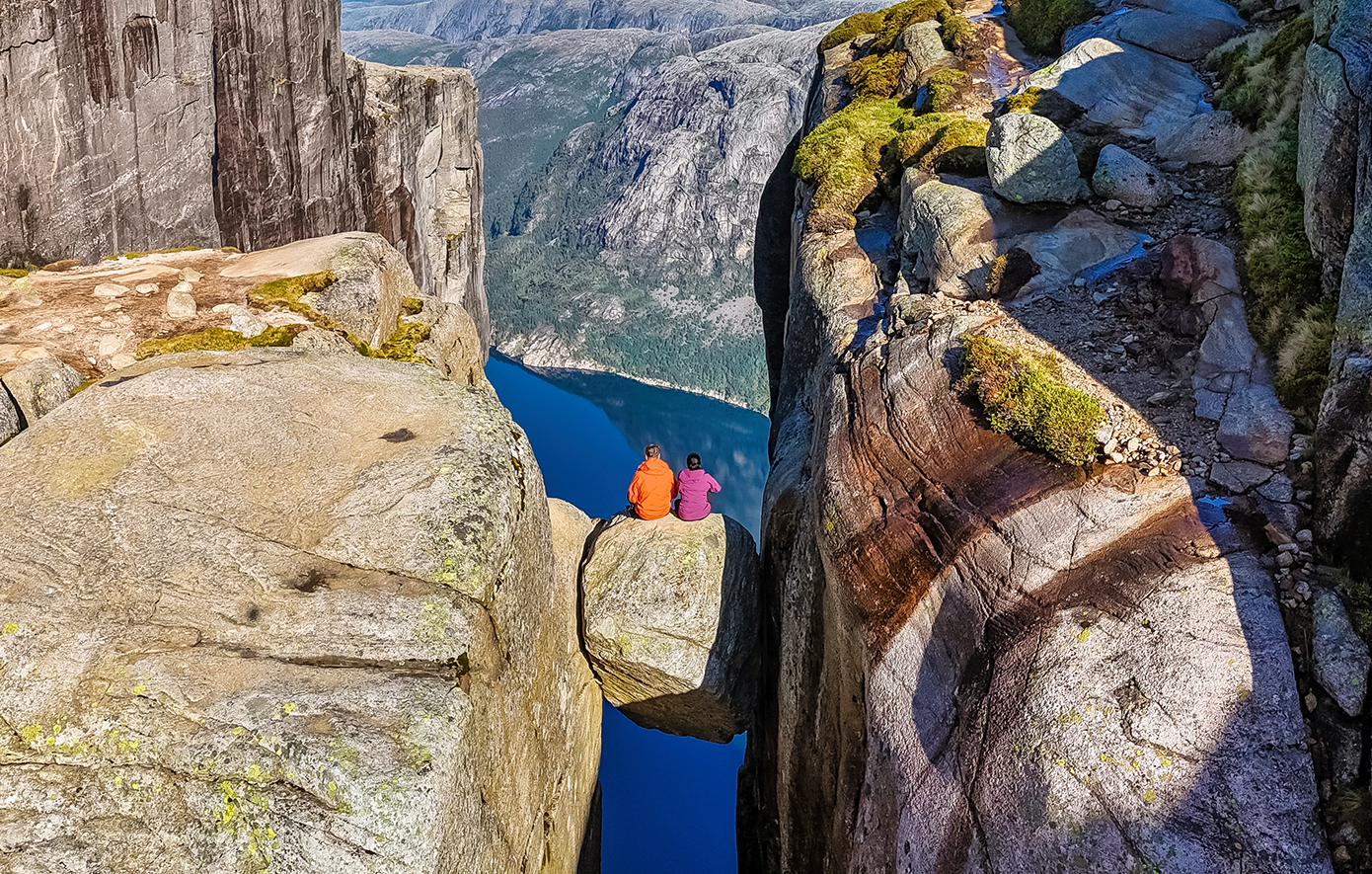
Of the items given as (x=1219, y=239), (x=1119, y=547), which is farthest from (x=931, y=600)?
(x=1219, y=239)

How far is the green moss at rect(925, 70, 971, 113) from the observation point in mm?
24562

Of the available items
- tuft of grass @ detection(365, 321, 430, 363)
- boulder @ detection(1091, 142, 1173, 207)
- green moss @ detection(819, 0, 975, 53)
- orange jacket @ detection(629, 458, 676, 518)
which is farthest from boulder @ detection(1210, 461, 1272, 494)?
green moss @ detection(819, 0, 975, 53)

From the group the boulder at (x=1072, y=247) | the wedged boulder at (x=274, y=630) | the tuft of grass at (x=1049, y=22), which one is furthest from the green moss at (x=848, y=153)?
the wedged boulder at (x=274, y=630)

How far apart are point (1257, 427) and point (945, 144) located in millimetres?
12845

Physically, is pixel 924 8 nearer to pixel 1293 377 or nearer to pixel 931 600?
pixel 1293 377

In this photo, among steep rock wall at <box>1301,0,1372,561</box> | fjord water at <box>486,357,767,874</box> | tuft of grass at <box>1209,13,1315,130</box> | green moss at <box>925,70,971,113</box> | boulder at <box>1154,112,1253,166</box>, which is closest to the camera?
steep rock wall at <box>1301,0,1372,561</box>

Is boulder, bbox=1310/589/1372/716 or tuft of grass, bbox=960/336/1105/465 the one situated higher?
tuft of grass, bbox=960/336/1105/465

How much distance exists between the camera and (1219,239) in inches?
606

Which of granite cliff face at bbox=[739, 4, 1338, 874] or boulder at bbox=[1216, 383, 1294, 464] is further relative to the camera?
boulder at bbox=[1216, 383, 1294, 464]

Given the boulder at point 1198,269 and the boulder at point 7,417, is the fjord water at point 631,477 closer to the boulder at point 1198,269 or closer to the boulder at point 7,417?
the boulder at point 7,417

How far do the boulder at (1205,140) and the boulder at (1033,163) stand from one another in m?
2.44

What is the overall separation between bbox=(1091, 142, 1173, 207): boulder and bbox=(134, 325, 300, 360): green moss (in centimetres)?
1818

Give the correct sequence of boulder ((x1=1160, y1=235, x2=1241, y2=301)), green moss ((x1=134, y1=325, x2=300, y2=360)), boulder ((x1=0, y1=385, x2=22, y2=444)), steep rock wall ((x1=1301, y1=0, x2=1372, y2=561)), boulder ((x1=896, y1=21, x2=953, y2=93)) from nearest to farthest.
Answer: steep rock wall ((x1=1301, y1=0, x2=1372, y2=561))
boulder ((x1=0, y1=385, x2=22, y2=444))
boulder ((x1=1160, y1=235, x2=1241, y2=301))
green moss ((x1=134, y1=325, x2=300, y2=360))
boulder ((x1=896, y1=21, x2=953, y2=93))

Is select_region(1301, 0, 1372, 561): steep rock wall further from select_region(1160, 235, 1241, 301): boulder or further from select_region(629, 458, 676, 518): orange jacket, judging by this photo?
select_region(629, 458, 676, 518): orange jacket
